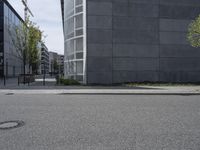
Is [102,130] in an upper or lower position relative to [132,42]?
lower

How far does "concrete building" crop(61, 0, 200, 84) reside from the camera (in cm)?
2562

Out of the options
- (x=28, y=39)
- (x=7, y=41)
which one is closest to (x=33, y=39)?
(x=28, y=39)

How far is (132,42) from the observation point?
26484 mm

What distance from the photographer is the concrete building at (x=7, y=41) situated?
46625 millimetres

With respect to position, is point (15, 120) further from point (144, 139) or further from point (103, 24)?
point (103, 24)

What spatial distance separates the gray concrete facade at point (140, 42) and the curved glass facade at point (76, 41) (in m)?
1.35

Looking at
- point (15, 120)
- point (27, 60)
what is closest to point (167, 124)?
point (15, 120)

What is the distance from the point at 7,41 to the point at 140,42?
109ft

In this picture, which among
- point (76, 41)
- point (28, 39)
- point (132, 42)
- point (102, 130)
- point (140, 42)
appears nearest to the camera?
point (102, 130)

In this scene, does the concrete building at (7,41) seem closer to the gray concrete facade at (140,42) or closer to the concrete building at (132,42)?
the concrete building at (132,42)

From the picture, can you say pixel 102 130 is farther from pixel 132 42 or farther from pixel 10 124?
pixel 132 42

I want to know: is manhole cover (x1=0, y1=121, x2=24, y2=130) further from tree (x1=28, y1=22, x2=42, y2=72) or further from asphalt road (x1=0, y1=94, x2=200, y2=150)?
tree (x1=28, y1=22, x2=42, y2=72)

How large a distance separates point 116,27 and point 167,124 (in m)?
19.8

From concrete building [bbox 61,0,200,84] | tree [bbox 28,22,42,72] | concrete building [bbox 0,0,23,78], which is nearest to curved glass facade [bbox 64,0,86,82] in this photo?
concrete building [bbox 61,0,200,84]
